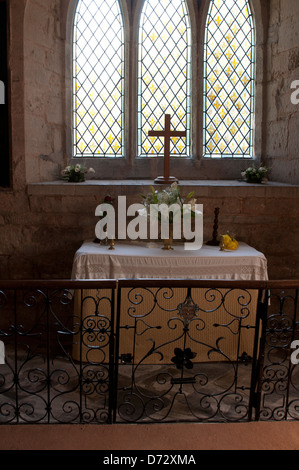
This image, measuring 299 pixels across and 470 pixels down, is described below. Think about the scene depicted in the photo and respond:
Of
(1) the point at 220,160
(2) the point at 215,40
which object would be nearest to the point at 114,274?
(1) the point at 220,160

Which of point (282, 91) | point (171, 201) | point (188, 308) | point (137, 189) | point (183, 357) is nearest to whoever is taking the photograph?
point (188, 308)

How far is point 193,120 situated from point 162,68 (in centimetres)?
68

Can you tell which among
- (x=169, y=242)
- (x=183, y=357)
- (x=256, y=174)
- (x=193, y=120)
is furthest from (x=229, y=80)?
(x=183, y=357)

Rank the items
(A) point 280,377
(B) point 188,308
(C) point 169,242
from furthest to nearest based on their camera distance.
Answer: (C) point 169,242, (A) point 280,377, (B) point 188,308

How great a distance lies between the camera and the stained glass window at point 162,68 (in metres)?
6.37

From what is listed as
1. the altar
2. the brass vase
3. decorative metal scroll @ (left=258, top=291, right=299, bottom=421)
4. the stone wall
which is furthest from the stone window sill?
decorative metal scroll @ (left=258, top=291, right=299, bottom=421)

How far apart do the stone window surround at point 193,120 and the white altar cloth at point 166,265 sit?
164 cm

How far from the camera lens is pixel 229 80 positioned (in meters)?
6.47

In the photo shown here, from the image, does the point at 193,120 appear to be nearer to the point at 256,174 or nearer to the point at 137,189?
the point at 256,174

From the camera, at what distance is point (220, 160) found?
6504mm

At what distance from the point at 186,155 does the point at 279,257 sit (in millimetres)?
1650

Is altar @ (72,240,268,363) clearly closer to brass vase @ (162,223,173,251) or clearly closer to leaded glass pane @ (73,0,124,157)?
brass vase @ (162,223,173,251)

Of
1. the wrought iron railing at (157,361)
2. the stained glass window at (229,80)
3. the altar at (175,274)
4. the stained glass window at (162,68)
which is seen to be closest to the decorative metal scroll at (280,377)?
the wrought iron railing at (157,361)

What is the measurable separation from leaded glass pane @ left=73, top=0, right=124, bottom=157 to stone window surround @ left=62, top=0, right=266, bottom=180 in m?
0.10
